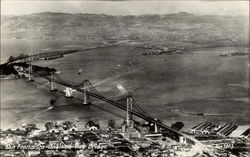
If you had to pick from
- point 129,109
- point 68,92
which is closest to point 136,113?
point 129,109

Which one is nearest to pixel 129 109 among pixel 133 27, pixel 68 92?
pixel 68 92

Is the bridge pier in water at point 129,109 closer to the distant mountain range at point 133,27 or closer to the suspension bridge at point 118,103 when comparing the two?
the suspension bridge at point 118,103

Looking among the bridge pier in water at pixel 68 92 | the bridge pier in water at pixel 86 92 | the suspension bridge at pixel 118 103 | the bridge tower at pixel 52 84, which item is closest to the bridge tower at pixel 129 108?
the suspension bridge at pixel 118 103

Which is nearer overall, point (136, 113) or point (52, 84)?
point (136, 113)

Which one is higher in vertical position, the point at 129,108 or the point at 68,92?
the point at 68,92

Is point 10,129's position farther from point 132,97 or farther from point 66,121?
point 132,97

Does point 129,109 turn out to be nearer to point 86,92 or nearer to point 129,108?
point 129,108

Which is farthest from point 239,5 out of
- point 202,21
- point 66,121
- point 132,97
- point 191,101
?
point 66,121

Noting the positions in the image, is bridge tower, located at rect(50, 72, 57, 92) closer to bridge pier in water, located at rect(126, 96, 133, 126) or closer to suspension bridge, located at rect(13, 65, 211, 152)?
suspension bridge, located at rect(13, 65, 211, 152)

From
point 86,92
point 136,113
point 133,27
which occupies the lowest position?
point 136,113
